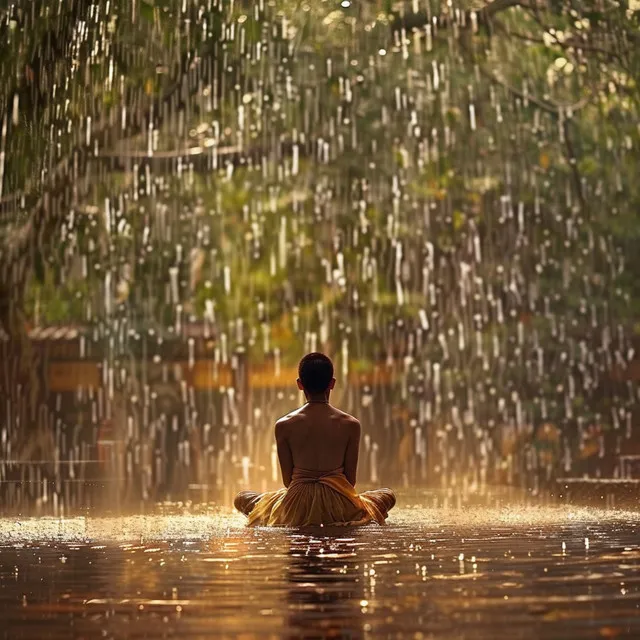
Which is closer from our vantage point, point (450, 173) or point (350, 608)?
point (350, 608)

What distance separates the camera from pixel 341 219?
19.1 m

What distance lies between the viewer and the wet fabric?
9.36 m

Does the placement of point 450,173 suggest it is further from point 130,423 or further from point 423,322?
point 130,423

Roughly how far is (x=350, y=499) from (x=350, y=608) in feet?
13.8

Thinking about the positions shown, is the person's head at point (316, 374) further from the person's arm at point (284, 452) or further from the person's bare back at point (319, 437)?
the person's arm at point (284, 452)

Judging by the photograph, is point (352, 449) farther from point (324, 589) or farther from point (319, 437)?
point (324, 589)

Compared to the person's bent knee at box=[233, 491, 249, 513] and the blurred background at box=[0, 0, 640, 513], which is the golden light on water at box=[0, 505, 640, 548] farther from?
the blurred background at box=[0, 0, 640, 513]

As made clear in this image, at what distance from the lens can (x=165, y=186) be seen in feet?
63.0

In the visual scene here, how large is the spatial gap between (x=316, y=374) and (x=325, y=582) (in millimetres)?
3329

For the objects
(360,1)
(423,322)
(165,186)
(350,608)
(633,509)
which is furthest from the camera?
(423,322)

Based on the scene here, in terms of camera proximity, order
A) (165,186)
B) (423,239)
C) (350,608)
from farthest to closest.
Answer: (423,239) < (165,186) < (350,608)

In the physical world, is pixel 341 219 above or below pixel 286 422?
above

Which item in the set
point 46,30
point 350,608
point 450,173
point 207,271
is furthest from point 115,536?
point 207,271

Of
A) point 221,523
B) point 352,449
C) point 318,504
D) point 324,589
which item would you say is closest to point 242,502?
point 221,523
